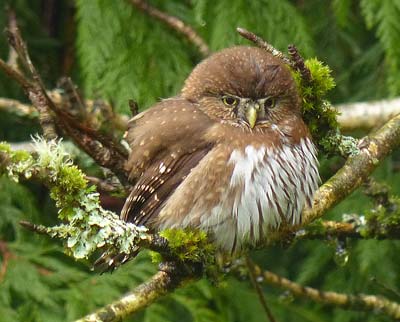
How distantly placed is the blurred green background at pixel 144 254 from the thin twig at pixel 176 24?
→ 0.03 m

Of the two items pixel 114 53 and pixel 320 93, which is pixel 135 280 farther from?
pixel 320 93

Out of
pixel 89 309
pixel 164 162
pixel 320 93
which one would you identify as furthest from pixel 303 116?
pixel 89 309

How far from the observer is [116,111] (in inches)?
161

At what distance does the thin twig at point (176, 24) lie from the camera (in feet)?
13.4

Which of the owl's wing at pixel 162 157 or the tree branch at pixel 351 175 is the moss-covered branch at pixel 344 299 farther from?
the owl's wing at pixel 162 157

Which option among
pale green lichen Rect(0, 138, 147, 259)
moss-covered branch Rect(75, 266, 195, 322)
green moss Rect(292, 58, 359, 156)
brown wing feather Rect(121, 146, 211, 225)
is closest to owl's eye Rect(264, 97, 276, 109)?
green moss Rect(292, 58, 359, 156)

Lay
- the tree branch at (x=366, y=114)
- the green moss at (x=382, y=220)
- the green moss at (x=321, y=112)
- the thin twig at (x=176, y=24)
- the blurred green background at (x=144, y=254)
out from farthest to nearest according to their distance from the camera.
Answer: the tree branch at (x=366, y=114)
the thin twig at (x=176, y=24)
the blurred green background at (x=144, y=254)
the green moss at (x=382, y=220)
the green moss at (x=321, y=112)

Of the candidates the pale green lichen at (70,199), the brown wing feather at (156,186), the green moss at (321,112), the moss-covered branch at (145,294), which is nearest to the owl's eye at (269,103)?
the green moss at (321,112)

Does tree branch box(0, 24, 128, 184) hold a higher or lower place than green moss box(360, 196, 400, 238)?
higher

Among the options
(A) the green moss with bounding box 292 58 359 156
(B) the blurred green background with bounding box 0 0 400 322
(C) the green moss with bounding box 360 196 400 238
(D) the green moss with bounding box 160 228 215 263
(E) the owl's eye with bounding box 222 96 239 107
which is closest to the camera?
(D) the green moss with bounding box 160 228 215 263

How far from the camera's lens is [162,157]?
3.32m

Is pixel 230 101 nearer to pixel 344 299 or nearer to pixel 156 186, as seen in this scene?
pixel 156 186

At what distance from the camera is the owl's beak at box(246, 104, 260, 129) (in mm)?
3287

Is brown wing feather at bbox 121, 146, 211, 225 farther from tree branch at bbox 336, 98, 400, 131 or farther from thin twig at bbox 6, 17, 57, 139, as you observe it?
tree branch at bbox 336, 98, 400, 131
